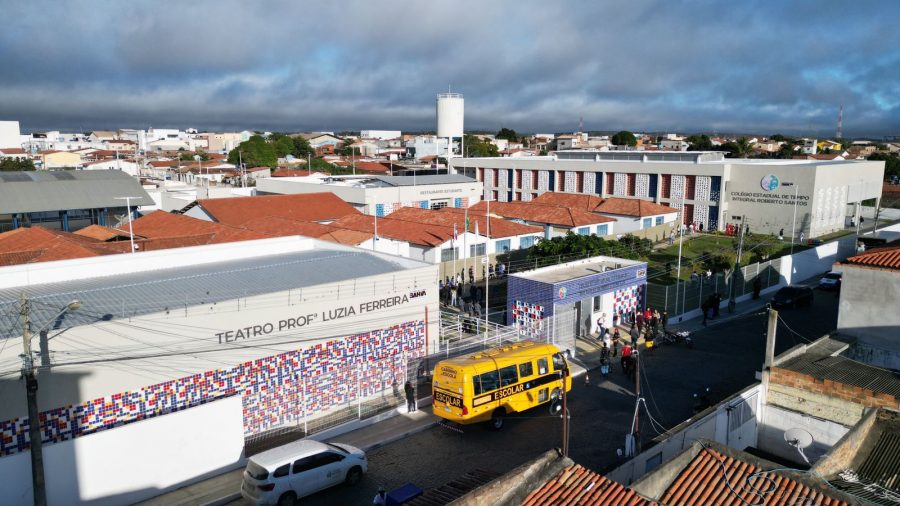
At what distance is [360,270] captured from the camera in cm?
1798

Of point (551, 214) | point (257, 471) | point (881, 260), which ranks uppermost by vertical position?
point (881, 260)

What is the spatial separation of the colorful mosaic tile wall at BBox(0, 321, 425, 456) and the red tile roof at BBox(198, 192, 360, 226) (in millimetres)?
22006

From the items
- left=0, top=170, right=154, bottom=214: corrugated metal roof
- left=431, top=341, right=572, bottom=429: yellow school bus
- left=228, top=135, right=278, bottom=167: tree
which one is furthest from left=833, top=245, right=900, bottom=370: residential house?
left=228, top=135, right=278, bottom=167: tree

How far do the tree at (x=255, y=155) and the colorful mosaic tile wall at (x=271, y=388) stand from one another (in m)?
82.0

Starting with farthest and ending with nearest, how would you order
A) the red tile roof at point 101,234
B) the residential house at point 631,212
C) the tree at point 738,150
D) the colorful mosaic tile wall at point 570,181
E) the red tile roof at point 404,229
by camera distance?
1. the tree at point 738,150
2. the colorful mosaic tile wall at point 570,181
3. the residential house at point 631,212
4. the red tile roof at point 404,229
5. the red tile roof at point 101,234

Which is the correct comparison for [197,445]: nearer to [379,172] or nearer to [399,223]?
[399,223]

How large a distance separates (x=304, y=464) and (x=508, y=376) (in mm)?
5319

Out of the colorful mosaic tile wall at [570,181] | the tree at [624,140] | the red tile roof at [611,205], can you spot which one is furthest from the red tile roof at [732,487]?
the tree at [624,140]

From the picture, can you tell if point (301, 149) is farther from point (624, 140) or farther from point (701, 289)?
point (701, 289)

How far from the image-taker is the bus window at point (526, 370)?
1535 centimetres

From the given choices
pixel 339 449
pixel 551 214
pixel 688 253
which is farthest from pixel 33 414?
pixel 688 253

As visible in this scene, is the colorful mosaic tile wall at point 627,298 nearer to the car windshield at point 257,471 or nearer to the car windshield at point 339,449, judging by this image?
the car windshield at point 339,449

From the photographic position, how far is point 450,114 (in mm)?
76688

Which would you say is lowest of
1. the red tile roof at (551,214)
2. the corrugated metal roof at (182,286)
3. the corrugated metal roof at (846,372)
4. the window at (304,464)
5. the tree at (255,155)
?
the window at (304,464)
